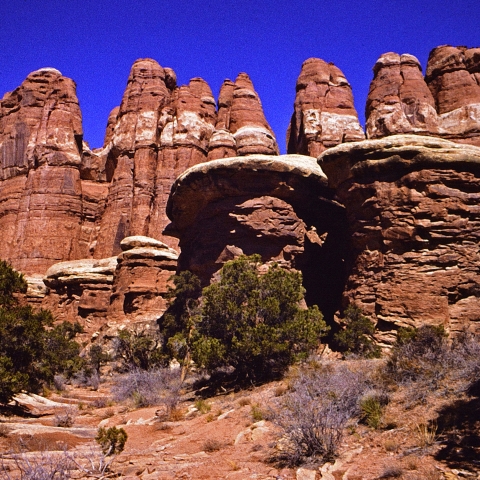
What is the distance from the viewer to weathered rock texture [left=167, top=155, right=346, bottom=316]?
23.2 metres

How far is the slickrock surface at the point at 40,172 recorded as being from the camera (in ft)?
164

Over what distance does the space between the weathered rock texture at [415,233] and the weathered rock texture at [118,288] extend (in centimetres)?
1370

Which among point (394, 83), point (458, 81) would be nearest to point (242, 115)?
point (394, 83)

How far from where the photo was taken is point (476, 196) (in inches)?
786

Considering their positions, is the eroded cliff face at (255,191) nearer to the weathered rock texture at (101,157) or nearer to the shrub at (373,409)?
the weathered rock texture at (101,157)

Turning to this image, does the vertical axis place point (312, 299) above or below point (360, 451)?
above

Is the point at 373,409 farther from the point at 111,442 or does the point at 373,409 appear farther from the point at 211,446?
the point at 111,442

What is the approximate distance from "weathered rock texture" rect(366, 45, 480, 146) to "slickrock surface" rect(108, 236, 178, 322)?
74.8 feet

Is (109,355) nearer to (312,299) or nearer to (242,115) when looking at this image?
(312,299)

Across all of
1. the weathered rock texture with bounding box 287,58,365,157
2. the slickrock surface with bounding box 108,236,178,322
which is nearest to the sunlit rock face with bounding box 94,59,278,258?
the weathered rock texture with bounding box 287,58,365,157

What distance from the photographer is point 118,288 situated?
33.2 m

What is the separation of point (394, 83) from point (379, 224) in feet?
92.6

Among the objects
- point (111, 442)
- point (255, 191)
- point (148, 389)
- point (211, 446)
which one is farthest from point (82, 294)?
point (211, 446)

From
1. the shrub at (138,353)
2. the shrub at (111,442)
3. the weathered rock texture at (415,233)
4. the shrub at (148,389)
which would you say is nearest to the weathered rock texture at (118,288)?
the shrub at (138,353)
